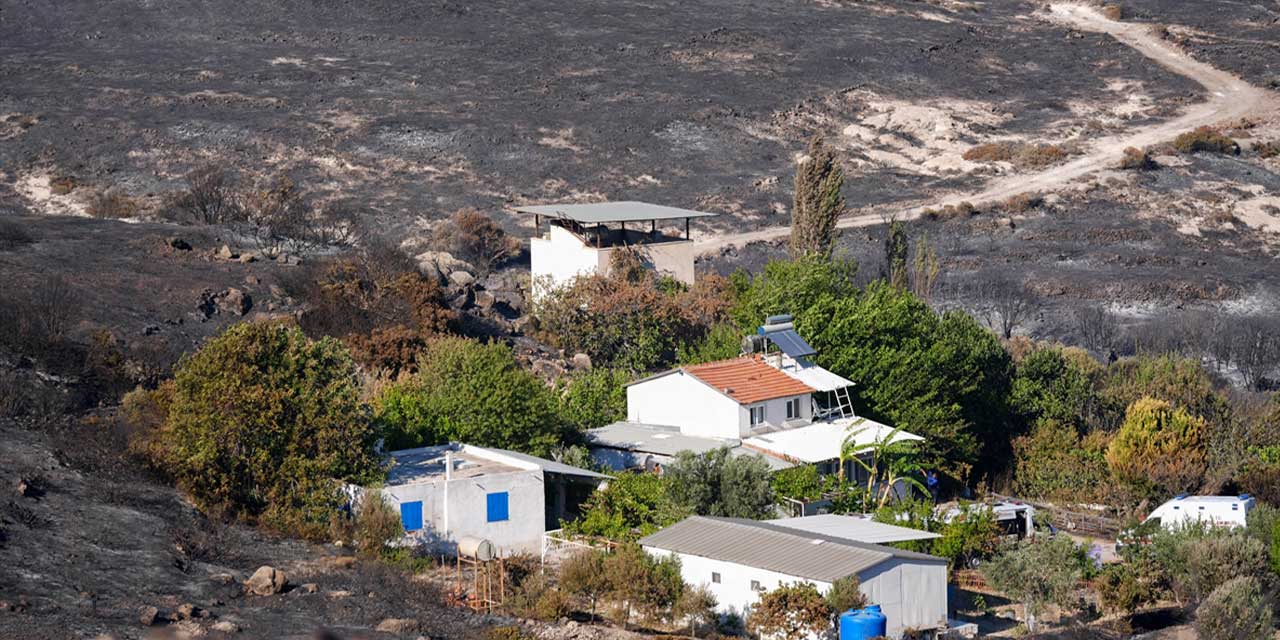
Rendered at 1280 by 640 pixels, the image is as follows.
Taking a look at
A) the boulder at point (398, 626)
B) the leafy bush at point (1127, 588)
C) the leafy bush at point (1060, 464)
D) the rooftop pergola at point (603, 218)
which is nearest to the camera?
the boulder at point (398, 626)

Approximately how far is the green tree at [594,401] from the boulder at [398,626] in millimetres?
16260

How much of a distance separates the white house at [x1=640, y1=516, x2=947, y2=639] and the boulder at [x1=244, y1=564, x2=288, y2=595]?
7601mm

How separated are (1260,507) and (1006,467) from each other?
9.75m

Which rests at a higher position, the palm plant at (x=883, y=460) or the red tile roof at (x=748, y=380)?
the red tile roof at (x=748, y=380)

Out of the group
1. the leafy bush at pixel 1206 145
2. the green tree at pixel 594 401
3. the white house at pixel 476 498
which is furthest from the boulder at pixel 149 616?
the leafy bush at pixel 1206 145

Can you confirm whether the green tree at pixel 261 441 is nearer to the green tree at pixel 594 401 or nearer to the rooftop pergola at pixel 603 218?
the green tree at pixel 594 401

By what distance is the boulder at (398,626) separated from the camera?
94.4 ft

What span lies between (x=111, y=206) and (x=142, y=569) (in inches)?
2185

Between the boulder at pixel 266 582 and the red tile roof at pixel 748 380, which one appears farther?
the red tile roof at pixel 748 380

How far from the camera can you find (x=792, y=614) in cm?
3130

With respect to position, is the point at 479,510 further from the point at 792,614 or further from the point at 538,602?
the point at 792,614

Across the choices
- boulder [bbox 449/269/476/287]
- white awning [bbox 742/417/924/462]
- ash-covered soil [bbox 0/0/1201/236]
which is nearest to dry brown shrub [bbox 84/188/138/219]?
ash-covered soil [bbox 0/0/1201/236]

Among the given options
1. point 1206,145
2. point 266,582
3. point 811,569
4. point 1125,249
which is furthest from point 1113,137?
point 266,582

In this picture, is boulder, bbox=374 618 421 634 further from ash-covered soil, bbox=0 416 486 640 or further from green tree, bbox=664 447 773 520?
green tree, bbox=664 447 773 520
